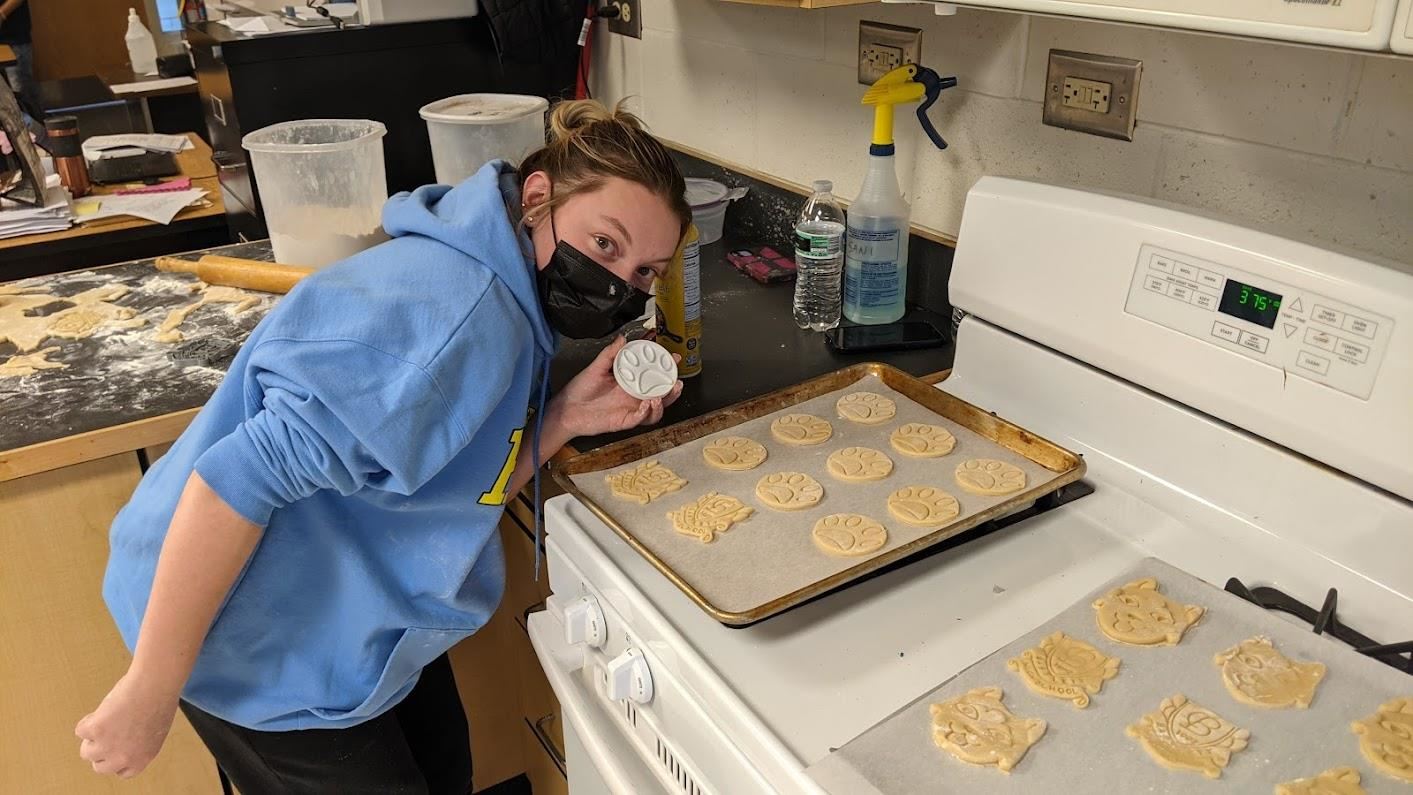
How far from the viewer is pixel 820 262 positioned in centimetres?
138

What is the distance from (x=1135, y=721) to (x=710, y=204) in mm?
1161

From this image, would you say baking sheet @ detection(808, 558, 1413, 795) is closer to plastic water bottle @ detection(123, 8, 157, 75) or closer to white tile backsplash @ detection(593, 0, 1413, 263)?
white tile backsplash @ detection(593, 0, 1413, 263)

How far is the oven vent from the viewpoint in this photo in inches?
31.5

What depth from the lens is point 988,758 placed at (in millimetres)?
678

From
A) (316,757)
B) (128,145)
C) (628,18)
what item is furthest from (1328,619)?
(128,145)

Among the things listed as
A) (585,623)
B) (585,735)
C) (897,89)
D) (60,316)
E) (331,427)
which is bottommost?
(585,735)

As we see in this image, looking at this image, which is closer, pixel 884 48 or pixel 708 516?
pixel 708 516

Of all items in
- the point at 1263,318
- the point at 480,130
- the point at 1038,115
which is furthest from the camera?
the point at 480,130

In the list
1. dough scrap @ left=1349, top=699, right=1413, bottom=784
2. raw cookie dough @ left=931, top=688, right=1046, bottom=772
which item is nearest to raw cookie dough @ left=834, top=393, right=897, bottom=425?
raw cookie dough @ left=931, top=688, right=1046, bottom=772

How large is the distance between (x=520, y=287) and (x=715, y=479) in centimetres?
28

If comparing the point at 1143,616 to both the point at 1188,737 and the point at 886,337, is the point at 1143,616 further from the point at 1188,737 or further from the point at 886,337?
the point at 886,337

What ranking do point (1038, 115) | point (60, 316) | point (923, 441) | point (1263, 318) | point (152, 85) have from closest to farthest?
point (1263, 318), point (923, 441), point (1038, 115), point (60, 316), point (152, 85)

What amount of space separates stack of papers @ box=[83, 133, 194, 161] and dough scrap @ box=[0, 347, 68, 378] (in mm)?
1129

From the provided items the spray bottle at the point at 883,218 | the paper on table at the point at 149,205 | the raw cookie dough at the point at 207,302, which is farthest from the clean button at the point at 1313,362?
the paper on table at the point at 149,205
